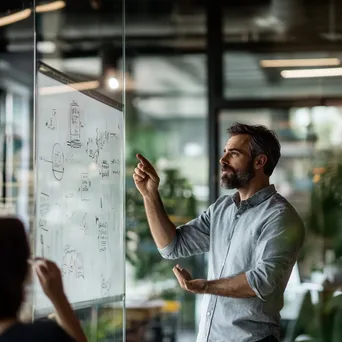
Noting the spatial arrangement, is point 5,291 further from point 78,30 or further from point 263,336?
point 78,30

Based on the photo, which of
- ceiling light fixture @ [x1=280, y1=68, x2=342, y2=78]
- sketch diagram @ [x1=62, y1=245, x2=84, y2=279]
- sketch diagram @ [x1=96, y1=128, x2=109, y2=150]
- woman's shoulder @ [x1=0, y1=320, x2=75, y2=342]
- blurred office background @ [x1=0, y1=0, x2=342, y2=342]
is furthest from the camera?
ceiling light fixture @ [x1=280, y1=68, x2=342, y2=78]

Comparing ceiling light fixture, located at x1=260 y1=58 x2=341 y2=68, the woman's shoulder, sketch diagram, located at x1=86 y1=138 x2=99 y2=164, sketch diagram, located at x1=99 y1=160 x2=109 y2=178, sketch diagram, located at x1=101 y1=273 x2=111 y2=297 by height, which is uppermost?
ceiling light fixture, located at x1=260 y1=58 x2=341 y2=68

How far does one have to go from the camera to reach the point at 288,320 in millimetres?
5605

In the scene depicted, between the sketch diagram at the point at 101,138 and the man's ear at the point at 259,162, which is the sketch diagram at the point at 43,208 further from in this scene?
the man's ear at the point at 259,162

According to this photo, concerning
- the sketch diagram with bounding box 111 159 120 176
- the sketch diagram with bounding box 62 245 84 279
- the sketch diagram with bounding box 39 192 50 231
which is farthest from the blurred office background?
the sketch diagram with bounding box 39 192 50 231

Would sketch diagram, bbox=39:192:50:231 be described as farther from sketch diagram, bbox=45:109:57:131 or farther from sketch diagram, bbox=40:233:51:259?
sketch diagram, bbox=45:109:57:131

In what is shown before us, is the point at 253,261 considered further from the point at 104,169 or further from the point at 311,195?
the point at 311,195

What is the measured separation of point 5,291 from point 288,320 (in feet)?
12.8

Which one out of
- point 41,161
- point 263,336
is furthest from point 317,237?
point 41,161

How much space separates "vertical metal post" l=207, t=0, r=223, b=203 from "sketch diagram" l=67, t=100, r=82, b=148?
284cm

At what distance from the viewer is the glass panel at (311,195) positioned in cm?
555

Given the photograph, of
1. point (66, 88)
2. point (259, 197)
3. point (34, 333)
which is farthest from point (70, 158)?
point (34, 333)

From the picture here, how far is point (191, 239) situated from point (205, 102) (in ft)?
9.34

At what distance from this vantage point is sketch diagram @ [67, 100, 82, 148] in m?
3.01
